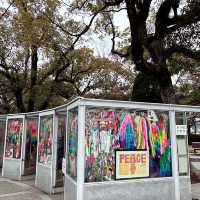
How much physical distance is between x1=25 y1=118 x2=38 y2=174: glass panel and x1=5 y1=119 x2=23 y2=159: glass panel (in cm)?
29

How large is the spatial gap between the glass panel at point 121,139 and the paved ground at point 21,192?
105 inches

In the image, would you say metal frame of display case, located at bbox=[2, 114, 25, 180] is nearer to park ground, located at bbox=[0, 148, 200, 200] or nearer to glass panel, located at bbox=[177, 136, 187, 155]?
park ground, located at bbox=[0, 148, 200, 200]

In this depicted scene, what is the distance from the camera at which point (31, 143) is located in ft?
37.4

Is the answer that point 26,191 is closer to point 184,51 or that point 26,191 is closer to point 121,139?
point 121,139

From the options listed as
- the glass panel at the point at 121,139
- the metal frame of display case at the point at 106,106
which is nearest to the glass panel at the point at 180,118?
the metal frame of display case at the point at 106,106

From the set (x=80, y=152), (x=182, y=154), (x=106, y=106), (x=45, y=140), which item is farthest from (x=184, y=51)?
(x=80, y=152)

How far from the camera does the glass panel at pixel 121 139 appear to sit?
606cm

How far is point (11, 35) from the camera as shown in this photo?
630 inches

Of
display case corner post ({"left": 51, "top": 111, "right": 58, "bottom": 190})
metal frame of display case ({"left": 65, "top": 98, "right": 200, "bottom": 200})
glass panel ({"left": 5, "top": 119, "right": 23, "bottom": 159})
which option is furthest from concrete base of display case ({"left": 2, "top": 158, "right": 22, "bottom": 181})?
metal frame of display case ({"left": 65, "top": 98, "right": 200, "bottom": 200})

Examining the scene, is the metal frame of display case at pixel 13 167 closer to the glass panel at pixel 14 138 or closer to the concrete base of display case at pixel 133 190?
the glass panel at pixel 14 138

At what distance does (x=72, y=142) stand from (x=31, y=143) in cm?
536

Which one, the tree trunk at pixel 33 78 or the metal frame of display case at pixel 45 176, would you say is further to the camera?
the tree trunk at pixel 33 78

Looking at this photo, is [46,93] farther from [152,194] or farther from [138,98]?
[152,194]

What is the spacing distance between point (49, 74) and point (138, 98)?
18.7 ft
